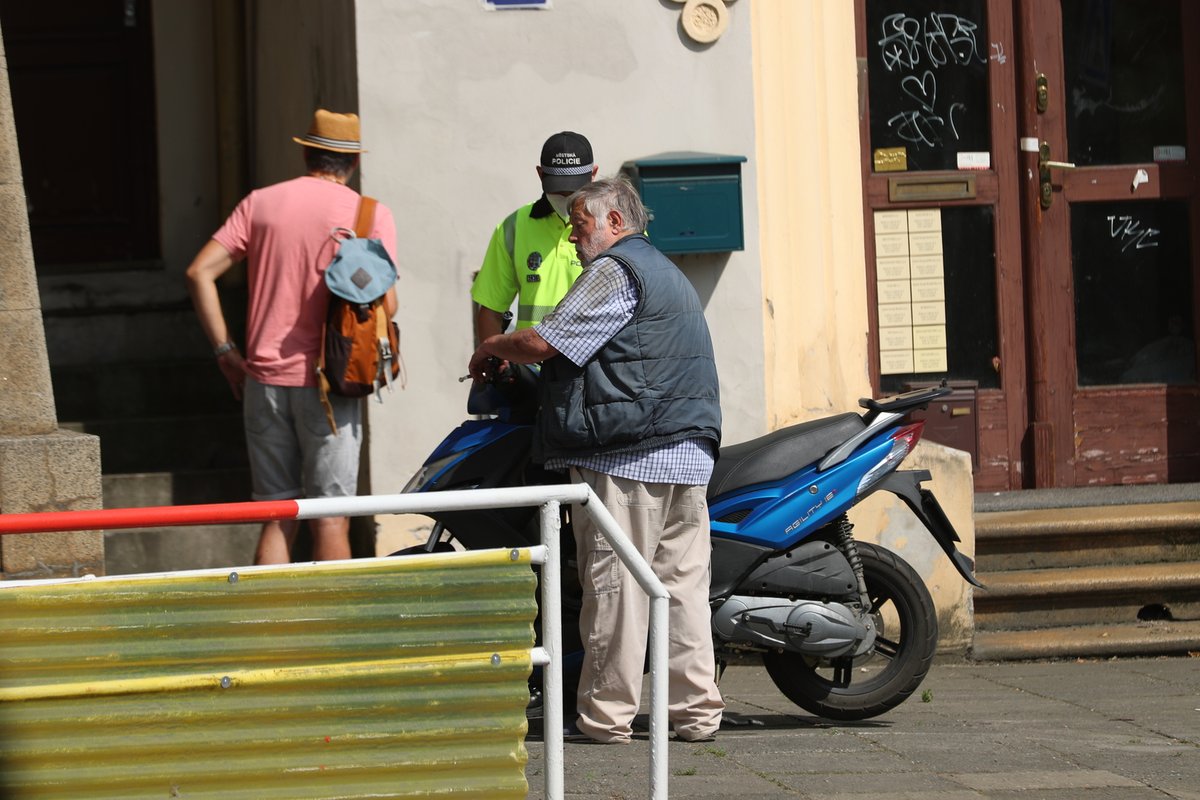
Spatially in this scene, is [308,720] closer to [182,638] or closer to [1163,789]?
[182,638]

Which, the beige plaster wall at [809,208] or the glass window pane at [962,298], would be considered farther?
the glass window pane at [962,298]

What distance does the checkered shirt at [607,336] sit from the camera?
5383 millimetres

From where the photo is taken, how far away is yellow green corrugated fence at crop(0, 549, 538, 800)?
3617 millimetres

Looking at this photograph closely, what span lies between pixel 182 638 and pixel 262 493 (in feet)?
10.6

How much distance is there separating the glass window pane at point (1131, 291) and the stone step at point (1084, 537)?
100 centimetres

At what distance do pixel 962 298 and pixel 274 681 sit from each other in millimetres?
5488

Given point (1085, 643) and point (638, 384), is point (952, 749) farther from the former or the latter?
point (1085, 643)

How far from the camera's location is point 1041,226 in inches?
338

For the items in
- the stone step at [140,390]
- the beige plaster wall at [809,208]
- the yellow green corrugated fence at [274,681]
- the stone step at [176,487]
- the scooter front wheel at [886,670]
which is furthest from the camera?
the stone step at [140,390]

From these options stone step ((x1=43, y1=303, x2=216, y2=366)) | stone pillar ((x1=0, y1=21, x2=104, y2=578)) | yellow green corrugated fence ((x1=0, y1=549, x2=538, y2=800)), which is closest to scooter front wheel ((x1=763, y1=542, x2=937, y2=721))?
yellow green corrugated fence ((x1=0, y1=549, x2=538, y2=800))

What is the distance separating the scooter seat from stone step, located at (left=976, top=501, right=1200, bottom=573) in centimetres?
211

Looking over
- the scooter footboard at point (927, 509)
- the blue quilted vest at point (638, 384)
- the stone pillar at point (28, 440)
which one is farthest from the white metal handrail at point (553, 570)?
the stone pillar at point (28, 440)

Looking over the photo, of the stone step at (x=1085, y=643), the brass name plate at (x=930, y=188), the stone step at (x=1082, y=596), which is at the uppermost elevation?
the brass name plate at (x=930, y=188)

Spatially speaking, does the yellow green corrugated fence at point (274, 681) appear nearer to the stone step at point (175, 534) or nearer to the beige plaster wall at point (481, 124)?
the beige plaster wall at point (481, 124)
